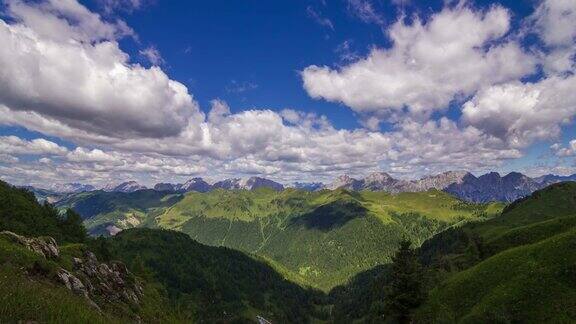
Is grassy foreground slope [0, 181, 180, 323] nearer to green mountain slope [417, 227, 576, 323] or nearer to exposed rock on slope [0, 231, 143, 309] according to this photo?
exposed rock on slope [0, 231, 143, 309]

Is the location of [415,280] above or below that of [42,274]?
below

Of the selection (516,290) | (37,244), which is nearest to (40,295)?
(37,244)

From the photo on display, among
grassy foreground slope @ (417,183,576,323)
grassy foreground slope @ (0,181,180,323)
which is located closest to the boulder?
grassy foreground slope @ (0,181,180,323)

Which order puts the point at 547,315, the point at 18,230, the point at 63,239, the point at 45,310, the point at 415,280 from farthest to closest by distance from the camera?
the point at 63,239 < the point at 18,230 < the point at 415,280 < the point at 547,315 < the point at 45,310

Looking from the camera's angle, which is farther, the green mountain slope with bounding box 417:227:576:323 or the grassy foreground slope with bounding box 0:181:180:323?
the green mountain slope with bounding box 417:227:576:323

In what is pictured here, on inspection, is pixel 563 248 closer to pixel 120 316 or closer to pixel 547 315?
pixel 547 315

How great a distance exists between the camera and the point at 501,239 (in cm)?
15225


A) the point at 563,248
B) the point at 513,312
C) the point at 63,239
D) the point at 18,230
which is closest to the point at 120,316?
the point at 513,312

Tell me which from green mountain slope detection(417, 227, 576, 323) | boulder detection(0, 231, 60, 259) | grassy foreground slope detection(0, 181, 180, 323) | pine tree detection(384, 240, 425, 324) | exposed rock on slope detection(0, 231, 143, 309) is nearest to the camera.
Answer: grassy foreground slope detection(0, 181, 180, 323)

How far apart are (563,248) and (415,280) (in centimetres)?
3540

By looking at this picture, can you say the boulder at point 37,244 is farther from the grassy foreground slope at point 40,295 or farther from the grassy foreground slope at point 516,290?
the grassy foreground slope at point 516,290

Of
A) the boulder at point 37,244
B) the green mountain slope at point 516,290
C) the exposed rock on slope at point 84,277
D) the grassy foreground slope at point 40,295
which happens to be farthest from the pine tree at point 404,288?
the boulder at point 37,244

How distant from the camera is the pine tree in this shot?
7338 cm

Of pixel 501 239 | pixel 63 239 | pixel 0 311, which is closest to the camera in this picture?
pixel 0 311
